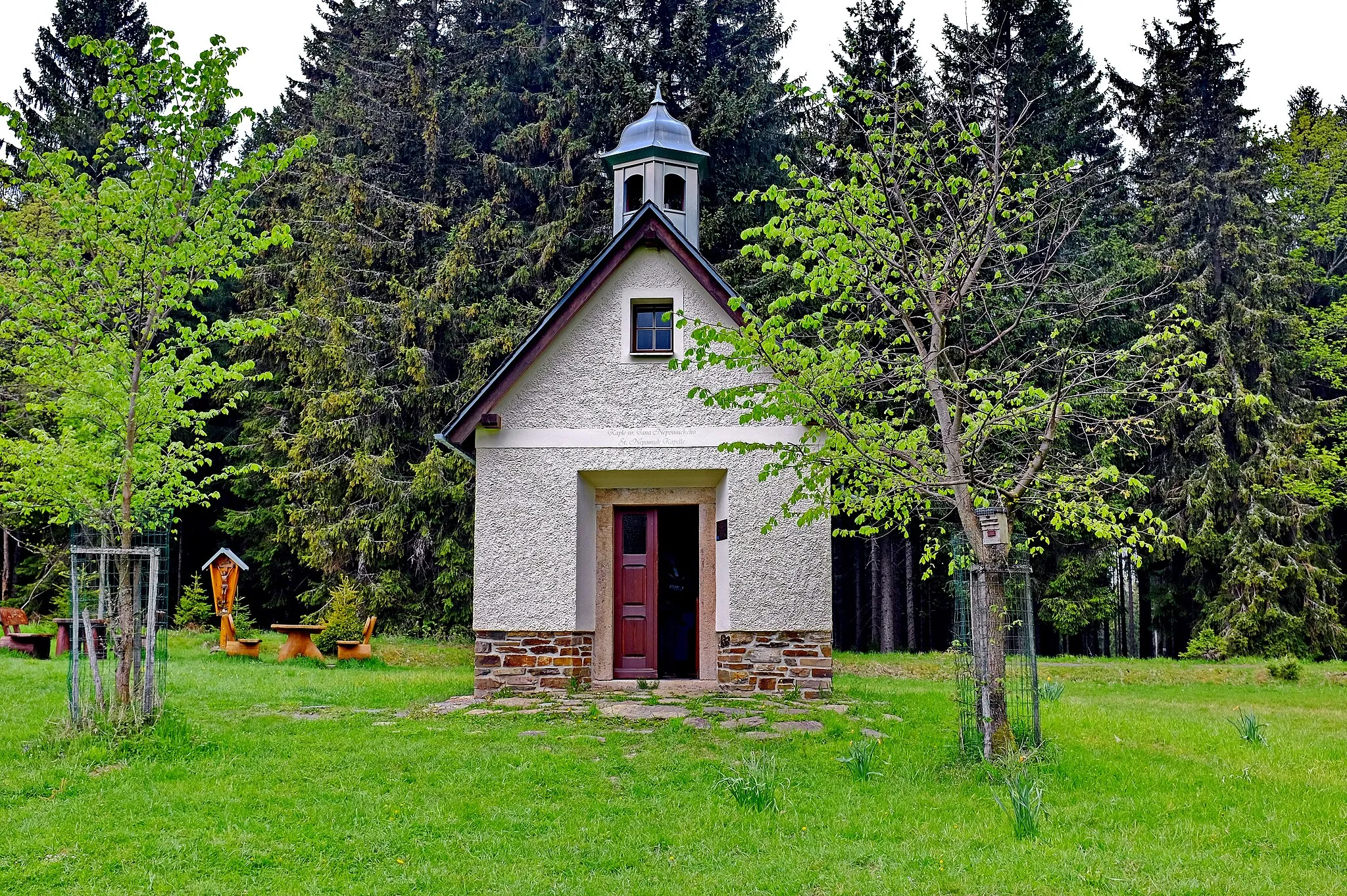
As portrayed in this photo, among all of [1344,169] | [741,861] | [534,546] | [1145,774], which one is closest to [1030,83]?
[1344,169]

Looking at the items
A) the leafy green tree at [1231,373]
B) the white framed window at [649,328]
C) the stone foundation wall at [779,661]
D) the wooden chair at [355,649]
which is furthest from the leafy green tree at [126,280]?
the leafy green tree at [1231,373]

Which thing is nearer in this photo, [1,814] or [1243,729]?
[1,814]

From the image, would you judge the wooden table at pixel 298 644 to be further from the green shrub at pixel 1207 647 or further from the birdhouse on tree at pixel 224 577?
the green shrub at pixel 1207 647

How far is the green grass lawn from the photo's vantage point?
5.62m

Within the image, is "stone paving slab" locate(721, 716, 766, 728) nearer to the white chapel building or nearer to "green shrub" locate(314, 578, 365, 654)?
the white chapel building

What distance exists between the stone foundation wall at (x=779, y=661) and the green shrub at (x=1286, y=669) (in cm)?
884

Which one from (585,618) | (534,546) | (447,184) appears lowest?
(585,618)

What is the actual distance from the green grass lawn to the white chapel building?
5.71ft

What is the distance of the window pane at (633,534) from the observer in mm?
13516

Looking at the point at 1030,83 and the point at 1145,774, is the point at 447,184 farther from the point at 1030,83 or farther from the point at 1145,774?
the point at 1145,774

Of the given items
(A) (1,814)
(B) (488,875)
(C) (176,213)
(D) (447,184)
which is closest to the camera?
(B) (488,875)

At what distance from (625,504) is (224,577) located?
377 inches

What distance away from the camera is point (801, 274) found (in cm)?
835

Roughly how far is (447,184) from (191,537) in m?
11.7
